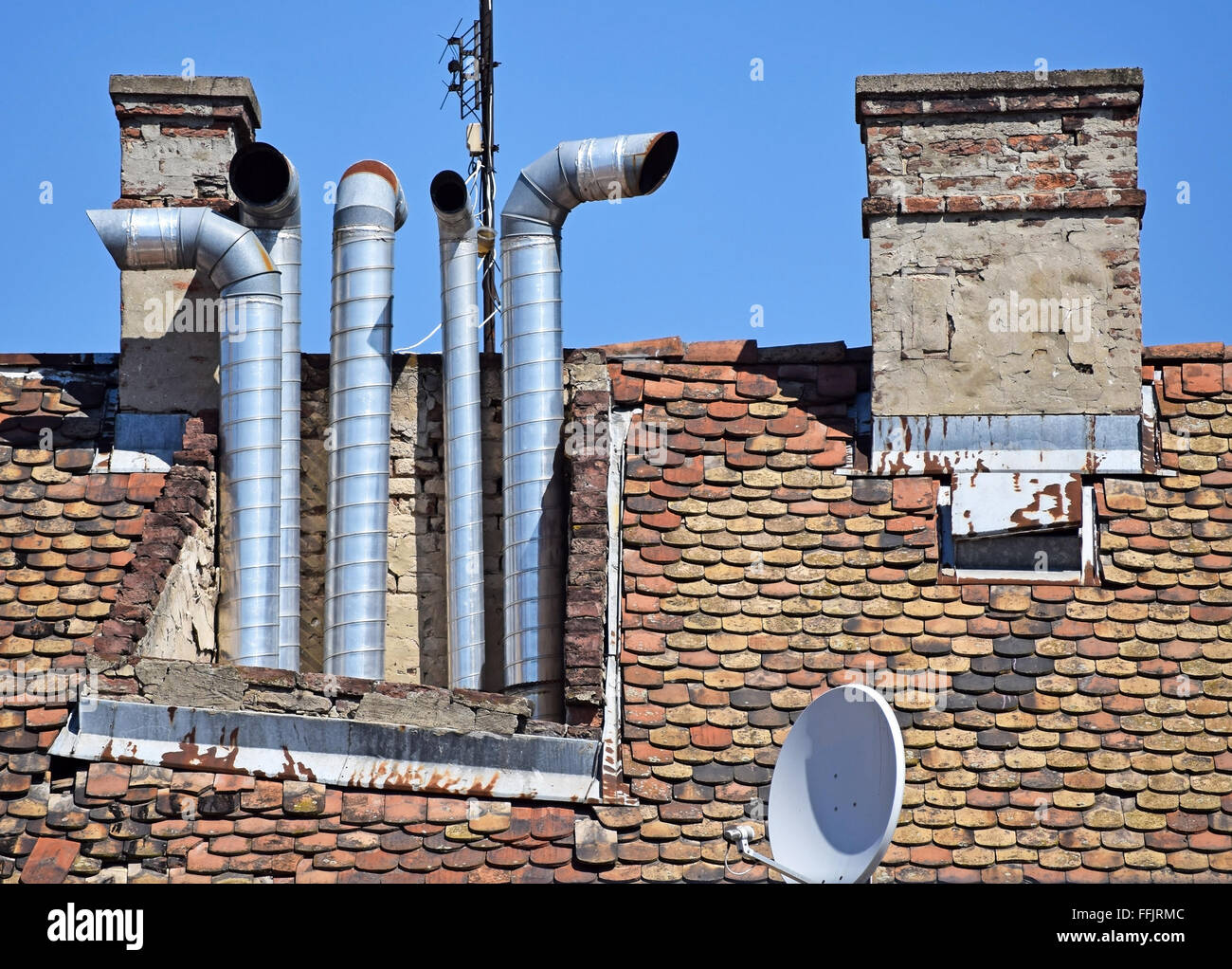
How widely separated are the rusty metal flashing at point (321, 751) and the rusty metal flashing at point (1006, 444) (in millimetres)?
3070

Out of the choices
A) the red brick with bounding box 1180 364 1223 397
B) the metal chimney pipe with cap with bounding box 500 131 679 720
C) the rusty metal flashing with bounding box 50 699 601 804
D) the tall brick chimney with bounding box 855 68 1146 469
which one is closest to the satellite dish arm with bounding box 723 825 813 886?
the rusty metal flashing with bounding box 50 699 601 804

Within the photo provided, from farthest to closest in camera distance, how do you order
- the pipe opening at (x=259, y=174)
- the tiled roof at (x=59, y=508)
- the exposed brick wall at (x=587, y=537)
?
the pipe opening at (x=259, y=174), the tiled roof at (x=59, y=508), the exposed brick wall at (x=587, y=537)

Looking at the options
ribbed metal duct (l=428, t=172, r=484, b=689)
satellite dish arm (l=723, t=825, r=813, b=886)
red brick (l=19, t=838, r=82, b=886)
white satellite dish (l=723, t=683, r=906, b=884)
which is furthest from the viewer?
ribbed metal duct (l=428, t=172, r=484, b=689)

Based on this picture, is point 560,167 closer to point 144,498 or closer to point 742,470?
point 742,470

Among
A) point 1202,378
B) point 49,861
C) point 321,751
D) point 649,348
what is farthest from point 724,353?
point 49,861

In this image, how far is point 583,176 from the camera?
13016mm

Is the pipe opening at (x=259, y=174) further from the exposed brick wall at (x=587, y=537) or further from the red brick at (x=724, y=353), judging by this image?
the red brick at (x=724, y=353)

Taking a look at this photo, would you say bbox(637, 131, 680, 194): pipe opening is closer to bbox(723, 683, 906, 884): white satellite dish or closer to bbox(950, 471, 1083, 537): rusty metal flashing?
bbox(950, 471, 1083, 537): rusty metal flashing

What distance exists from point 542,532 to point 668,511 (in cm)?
96

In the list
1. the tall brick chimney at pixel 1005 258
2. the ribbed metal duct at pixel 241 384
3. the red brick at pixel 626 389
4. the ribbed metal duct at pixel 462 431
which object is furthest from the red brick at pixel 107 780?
the tall brick chimney at pixel 1005 258

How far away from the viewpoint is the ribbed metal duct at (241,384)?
12641mm

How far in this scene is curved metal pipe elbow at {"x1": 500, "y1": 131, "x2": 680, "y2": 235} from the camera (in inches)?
512

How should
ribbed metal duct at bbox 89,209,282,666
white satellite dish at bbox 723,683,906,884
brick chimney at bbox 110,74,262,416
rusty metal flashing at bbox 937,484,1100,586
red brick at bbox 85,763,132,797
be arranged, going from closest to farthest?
white satellite dish at bbox 723,683,906,884
red brick at bbox 85,763,132,797
rusty metal flashing at bbox 937,484,1100,586
ribbed metal duct at bbox 89,209,282,666
brick chimney at bbox 110,74,262,416

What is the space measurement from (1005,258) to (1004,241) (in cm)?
12
